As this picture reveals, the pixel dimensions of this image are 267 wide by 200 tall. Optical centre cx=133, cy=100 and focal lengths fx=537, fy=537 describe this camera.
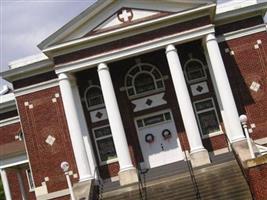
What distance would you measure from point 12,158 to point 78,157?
6660 millimetres

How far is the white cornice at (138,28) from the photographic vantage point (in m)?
24.0

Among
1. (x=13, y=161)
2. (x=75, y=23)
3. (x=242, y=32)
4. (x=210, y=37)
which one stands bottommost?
(x=13, y=161)

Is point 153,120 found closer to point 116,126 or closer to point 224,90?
point 116,126

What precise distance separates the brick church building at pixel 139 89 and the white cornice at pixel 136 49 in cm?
5

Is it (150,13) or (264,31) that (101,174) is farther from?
(264,31)

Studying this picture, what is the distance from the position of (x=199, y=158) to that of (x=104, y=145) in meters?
5.44

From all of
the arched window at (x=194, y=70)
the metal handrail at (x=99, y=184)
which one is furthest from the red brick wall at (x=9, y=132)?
the arched window at (x=194, y=70)

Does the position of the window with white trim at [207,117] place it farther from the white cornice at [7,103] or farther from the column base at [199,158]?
the white cornice at [7,103]

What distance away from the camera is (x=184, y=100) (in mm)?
23609

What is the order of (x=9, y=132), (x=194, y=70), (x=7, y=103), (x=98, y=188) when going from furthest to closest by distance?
(x=9, y=132), (x=7, y=103), (x=194, y=70), (x=98, y=188)

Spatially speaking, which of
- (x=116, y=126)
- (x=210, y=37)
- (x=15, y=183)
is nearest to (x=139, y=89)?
(x=116, y=126)

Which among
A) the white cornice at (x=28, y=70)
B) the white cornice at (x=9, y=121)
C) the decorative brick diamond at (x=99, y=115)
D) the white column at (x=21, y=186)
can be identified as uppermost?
the white cornice at (x=28, y=70)

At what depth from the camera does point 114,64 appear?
2672 centimetres

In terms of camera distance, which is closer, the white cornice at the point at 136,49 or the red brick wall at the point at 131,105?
the white cornice at the point at 136,49
